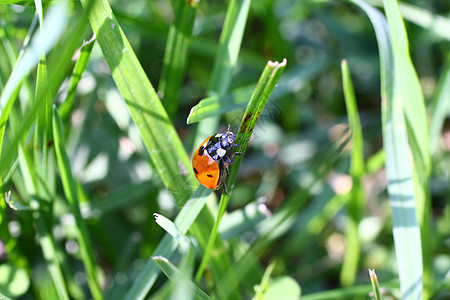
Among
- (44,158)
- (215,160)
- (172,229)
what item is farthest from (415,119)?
(44,158)

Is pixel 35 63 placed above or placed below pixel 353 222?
above

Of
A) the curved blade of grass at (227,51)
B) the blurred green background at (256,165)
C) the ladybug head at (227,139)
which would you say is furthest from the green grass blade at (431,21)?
the ladybug head at (227,139)

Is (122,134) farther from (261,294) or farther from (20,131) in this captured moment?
(20,131)

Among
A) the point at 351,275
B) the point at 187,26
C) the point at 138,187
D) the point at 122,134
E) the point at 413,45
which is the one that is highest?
the point at 187,26

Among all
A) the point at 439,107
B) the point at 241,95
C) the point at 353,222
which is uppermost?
the point at 241,95

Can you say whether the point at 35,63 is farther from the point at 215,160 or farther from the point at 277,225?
the point at 277,225

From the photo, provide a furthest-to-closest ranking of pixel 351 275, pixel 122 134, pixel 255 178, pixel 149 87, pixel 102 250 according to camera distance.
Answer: pixel 255 178 < pixel 122 134 < pixel 102 250 < pixel 351 275 < pixel 149 87

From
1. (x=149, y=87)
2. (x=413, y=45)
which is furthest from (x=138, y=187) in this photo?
(x=413, y=45)
